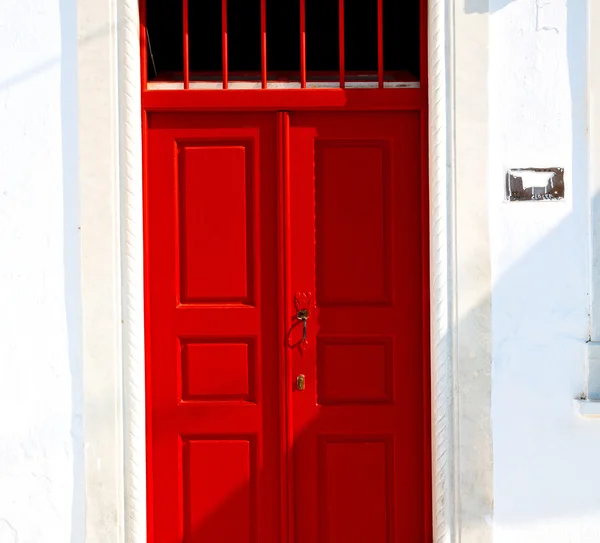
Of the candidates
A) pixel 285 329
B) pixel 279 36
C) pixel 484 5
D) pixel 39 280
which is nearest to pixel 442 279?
pixel 285 329

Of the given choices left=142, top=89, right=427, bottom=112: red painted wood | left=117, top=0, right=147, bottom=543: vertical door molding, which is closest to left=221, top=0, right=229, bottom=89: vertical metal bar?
left=142, top=89, right=427, bottom=112: red painted wood

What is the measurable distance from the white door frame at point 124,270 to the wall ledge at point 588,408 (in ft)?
1.87

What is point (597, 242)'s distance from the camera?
11.2ft

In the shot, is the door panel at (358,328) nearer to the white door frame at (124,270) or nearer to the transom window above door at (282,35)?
the white door frame at (124,270)

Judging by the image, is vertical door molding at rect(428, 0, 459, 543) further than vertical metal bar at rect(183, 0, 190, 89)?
No

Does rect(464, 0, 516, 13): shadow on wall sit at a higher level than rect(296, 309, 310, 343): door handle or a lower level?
higher

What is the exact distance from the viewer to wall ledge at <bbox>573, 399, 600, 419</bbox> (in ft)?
10.9

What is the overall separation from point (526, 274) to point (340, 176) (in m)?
1.03

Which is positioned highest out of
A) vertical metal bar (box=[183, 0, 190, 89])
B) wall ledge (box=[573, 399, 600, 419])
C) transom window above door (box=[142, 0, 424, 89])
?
transom window above door (box=[142, 0, 424, 89])

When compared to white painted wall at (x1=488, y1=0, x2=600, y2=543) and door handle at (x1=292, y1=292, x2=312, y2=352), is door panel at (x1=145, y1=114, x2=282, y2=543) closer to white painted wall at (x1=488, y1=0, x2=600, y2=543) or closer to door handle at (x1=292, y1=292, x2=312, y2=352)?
door handle at (x1=292, y1=292, x2=312, y2=352)

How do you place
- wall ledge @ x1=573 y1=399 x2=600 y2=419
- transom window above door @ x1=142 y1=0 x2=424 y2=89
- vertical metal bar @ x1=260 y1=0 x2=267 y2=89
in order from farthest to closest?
transom window above door @ x1=142 y1=0 x2=424 y2=89 < vertical metal bar @ x1=260 y1=0 x2=267 y2=89 < wall ledge @ x1=573 y1=399 x2=600 y2=419

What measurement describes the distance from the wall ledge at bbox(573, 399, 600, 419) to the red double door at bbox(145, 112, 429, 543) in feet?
2.38

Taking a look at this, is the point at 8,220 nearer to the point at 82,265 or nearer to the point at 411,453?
the point at 82,265

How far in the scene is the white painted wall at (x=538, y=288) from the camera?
134 inches
